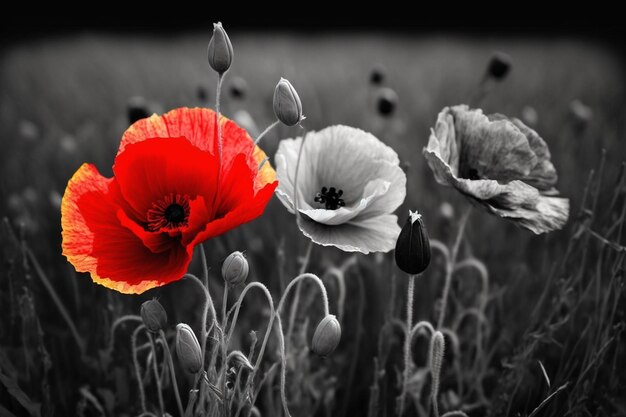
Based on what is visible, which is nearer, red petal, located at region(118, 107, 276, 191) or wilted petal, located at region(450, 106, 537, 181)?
red petal, located at region(118, 107, 276, 191)

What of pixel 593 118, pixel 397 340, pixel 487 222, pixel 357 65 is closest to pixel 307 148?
pixel 397 340

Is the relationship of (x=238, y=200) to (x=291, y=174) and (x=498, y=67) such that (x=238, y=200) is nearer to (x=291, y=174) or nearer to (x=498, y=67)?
(x=291, y=174)

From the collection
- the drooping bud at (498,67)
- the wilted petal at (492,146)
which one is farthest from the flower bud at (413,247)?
the drooping bud at (498,67)

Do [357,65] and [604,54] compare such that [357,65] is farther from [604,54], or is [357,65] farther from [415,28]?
[415,28]

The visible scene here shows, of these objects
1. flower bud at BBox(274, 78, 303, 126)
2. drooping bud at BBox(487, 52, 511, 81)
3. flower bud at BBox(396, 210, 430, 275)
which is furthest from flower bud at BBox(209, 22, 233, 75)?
drooping bud at BBox(487, 52, 511, 81)

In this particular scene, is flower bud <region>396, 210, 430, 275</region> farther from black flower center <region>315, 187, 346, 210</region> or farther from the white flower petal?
black flower center <region>315, 187, 346, 210</region>

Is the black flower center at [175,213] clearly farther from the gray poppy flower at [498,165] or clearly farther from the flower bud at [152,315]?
the gray poppy flower at [498,165]

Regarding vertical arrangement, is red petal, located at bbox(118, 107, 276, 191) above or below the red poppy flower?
above
